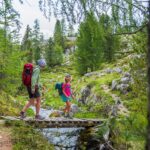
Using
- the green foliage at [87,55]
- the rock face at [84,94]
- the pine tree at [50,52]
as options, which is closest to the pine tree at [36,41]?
the pine tree at [50,52]

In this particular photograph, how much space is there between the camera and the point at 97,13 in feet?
16.2

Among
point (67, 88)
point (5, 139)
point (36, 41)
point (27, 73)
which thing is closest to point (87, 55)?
point (36, 41)

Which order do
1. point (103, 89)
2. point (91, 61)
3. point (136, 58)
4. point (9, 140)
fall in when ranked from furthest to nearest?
point (91, 61) < point (103, 89) < point (9, 140) < point (136, 58)

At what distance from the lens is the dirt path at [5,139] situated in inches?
404

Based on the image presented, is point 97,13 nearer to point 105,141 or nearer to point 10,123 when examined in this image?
point 10,123

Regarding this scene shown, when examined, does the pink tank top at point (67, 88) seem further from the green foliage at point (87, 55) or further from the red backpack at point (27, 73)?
the green foliage at point (87, 55)

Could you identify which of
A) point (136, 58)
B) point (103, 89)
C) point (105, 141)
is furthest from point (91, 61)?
point (136, 58)

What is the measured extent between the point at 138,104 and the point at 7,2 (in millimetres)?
3060

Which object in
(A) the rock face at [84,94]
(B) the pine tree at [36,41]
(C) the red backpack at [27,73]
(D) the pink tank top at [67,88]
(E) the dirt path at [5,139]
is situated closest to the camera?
(E) the dirt path at [5,139]

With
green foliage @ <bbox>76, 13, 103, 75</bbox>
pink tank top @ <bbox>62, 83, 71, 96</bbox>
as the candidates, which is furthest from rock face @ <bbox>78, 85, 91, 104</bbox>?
pink tank top @ <bbox>62, 83, 71, 96</bbox>

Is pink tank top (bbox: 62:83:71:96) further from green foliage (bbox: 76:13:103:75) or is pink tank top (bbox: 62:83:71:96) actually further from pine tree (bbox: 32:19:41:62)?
pine tree (bbox: 32:19:41:62)

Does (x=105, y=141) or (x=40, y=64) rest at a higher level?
(x=40, y=64)

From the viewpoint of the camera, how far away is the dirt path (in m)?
10.3

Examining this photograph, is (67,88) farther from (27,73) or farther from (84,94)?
(84,94)
